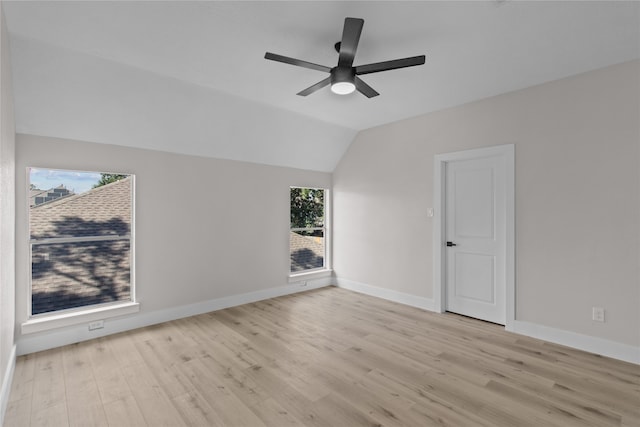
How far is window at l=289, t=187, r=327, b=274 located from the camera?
5.34m

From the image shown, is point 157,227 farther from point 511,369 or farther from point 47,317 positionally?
point 511,369

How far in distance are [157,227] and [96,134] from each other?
122 centimetres

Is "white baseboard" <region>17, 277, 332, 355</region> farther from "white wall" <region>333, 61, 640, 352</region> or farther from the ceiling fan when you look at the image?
the ceiling fan

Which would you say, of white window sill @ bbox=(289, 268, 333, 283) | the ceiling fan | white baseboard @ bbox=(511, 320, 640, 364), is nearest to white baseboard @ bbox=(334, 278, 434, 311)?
white window sill @ bbox=(289, 268, 333, 283)

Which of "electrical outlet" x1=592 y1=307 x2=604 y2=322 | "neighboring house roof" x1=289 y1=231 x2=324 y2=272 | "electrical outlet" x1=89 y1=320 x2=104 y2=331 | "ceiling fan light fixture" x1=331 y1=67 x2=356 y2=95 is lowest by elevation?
"electrical outlet" x1=89 y1=320 x2=104 y2=331

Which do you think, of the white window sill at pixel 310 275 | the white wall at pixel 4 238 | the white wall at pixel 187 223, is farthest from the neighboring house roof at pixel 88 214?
the white window sill at pixel 310 275

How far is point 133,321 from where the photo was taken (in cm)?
360

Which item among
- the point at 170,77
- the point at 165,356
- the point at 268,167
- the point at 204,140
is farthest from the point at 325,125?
the point at 165,356

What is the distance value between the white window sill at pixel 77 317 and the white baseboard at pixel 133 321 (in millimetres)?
55

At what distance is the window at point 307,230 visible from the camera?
17.5ft

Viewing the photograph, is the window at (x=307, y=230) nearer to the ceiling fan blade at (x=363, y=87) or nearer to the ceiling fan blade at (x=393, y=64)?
the ceiling fan blade at (x=363, y=87)

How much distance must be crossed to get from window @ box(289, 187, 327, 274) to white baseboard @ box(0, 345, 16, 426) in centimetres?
342

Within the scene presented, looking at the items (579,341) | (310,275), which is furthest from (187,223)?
(579,341)

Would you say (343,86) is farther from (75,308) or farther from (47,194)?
(75,308)
